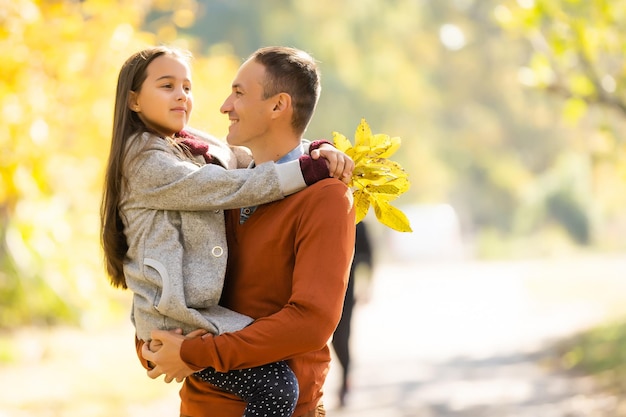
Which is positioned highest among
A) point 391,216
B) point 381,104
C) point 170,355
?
point 381,104

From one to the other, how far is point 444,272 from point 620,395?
68.9 ft

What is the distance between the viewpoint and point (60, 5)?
837 cm

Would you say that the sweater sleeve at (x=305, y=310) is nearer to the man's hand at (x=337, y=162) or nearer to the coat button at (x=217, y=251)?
the man's hand at (x=337, y=162)

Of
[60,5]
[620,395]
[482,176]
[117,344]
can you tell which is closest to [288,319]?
[60,5]

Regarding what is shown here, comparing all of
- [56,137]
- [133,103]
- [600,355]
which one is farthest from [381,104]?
[133,103]

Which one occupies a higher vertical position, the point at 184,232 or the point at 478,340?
the point at 478,340

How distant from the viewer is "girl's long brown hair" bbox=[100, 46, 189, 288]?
133 inches

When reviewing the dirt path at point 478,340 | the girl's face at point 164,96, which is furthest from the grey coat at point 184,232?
the dirt path at point 478,340

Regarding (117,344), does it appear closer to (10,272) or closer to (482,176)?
(10,272)

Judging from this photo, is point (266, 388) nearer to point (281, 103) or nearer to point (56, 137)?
point (281, 103)

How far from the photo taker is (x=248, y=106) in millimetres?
3385

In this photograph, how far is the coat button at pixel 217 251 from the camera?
126 inches

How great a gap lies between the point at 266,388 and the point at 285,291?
0.97 feet

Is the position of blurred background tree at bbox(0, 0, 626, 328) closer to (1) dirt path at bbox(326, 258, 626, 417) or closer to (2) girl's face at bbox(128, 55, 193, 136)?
(2) girl's face at bbox(128, 55, 193, 136)
